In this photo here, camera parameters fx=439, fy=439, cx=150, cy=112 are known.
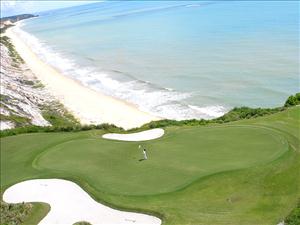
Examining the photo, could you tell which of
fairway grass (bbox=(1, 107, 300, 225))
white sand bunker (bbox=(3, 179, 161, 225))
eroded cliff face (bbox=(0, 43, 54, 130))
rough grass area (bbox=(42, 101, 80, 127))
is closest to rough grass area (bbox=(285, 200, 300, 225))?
fairway grass (bbox=(1, 107, 300, 225))

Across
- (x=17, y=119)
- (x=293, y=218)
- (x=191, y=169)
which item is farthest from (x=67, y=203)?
(x=17, y=119)

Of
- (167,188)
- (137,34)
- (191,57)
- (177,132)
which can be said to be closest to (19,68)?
(191,57)

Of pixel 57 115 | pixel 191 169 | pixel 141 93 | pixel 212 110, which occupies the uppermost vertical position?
pixel 191 169

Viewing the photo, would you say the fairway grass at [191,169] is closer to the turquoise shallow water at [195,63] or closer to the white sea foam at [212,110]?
the white sea foam at [212,110]

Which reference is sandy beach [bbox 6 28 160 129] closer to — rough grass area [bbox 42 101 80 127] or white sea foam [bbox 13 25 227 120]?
rough grass area [bbox 42 101 80 127]

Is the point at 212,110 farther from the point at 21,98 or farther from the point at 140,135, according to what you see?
the point at 21,98

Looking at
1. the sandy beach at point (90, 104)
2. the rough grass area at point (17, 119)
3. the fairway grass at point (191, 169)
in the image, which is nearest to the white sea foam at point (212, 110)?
the sandy beach at point (90, 104)

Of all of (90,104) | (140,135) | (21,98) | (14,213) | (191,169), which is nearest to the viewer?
(14,213)
